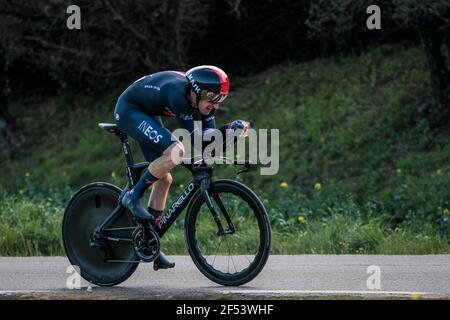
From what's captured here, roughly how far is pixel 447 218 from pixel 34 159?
38.0 feet

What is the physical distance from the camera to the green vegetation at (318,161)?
1097 cm

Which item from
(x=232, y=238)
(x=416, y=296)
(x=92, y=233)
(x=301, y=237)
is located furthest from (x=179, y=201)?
(x=301, y=237)

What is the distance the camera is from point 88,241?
7801mm

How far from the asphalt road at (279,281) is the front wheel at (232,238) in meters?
0.13

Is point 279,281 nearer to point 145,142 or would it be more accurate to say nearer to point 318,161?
point 145,142

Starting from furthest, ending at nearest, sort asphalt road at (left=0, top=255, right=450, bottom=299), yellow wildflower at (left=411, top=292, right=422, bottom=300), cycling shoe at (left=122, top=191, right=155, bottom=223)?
1. cycling shoe at (left=122, top=191, right=155, bottom=223)
2. asphalt road at (left=0, top=255, right=450, bottom=299)
3. yellow wildflower at (left=411, top=292, right=422, bottom=300)

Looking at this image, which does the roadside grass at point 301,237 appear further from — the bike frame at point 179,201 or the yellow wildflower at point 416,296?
the yellow wildflower at point 416,296

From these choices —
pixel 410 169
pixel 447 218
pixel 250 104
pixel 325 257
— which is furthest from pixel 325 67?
pixel 325 257

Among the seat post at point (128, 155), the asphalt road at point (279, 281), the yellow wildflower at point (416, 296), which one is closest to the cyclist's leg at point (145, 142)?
the seat post at point (128, 155)

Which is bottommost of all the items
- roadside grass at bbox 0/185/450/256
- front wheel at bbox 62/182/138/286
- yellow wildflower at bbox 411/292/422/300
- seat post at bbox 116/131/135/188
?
roadside grass at bbox 0/185/450/256

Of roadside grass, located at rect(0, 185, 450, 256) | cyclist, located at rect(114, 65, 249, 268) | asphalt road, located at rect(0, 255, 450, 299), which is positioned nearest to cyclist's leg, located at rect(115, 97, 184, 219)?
cyclist, located at rect(114, 65, 249, 268)

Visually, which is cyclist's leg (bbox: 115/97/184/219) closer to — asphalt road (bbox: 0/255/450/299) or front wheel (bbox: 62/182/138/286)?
front wheel (bbox: 62/182/138/286)

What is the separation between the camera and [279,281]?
7.58 metres

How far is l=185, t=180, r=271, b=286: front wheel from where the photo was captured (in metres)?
6.94
